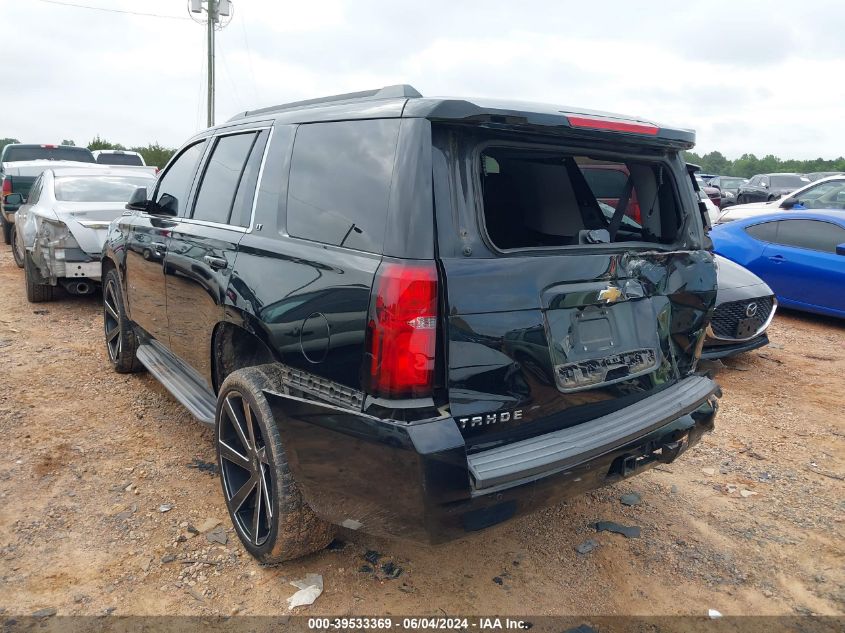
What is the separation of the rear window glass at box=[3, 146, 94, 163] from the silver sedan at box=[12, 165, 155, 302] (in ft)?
24.9

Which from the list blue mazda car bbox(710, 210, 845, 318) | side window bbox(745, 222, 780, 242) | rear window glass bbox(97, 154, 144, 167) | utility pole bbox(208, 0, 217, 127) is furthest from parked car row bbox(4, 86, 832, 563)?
utility pole bbox(208, 0, 217, 127)

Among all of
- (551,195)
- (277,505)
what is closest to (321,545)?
(277,505)

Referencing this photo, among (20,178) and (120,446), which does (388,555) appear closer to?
(120,446)

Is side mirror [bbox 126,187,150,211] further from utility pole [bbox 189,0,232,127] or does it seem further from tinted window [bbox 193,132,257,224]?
utility pole [bbox 189,0,232,127]

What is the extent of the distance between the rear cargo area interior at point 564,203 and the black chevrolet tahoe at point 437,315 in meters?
0.01

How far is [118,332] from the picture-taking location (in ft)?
17.1

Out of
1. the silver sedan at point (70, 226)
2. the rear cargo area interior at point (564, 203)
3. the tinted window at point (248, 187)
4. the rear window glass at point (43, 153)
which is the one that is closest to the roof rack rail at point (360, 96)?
the tinted window at point (248, 187)

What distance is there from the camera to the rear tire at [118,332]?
499cm

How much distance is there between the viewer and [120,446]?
4.02m

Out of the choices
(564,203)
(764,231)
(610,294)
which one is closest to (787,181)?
(764,231)

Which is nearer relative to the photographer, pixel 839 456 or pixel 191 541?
pixel 191 541

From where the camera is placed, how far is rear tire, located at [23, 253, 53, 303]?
766 cm

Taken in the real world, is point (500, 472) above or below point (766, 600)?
above

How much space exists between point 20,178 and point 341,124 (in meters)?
12.0
